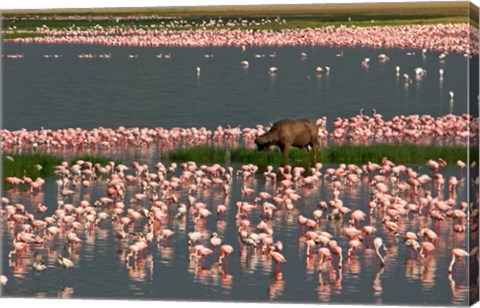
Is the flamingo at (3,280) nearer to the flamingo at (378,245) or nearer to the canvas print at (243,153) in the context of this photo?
the canvas print at (243,153)

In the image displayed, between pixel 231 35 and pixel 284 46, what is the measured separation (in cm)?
106

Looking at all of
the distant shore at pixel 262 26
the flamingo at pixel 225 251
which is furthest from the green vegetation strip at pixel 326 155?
the flamingo at pixel 225 251

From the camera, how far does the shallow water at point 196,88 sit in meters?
23.4

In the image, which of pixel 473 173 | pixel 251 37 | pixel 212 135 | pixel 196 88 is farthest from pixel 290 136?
pixel 473 173

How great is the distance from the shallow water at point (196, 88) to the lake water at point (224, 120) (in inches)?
0.9

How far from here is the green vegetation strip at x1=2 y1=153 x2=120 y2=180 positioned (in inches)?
983

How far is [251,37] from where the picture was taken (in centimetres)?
2422

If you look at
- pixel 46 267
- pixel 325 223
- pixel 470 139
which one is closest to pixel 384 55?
pixel 325 223

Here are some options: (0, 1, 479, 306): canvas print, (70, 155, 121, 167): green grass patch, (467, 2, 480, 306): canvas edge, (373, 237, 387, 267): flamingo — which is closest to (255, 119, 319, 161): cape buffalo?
(0, 1, 479, 306): canvas print

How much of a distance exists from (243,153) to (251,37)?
249 centimetres

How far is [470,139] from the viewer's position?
20406 millimetres

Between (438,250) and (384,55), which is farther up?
(384,55)

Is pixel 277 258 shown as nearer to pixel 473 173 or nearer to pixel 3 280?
pixel 473 173

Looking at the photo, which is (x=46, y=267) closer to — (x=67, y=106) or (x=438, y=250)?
(x=67, y=106)
